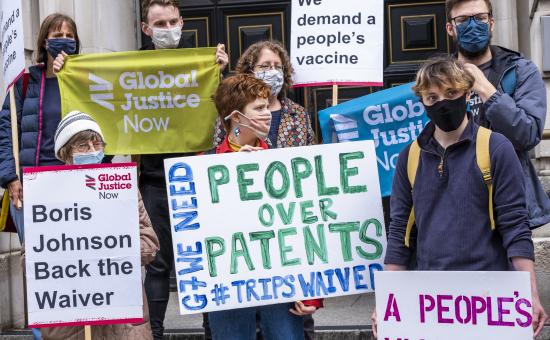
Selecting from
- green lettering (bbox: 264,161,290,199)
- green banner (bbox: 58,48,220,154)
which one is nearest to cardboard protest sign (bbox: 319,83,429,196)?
green banner (bbox: 58,48,220,154)

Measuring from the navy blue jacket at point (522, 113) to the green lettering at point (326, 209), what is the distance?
30.6 inches

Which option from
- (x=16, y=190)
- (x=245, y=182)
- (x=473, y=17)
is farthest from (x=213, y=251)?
(x=16, y=190)

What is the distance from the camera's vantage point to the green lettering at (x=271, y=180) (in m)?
4.44

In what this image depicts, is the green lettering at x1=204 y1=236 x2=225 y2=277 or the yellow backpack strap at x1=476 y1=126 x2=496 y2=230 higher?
the yellow backpack strap at x1=476 y1=126 x2=496 y2=230

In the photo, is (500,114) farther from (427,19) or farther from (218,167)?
(427,19)

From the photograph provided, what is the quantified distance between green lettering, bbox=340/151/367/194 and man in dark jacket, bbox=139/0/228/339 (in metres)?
1.53

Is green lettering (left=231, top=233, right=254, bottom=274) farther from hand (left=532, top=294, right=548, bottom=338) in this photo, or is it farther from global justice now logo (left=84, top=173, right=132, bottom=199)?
hand (left=532, top=294, right=548, bottom=338)

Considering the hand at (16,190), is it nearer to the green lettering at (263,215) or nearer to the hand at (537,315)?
the green lettering at (263,215)

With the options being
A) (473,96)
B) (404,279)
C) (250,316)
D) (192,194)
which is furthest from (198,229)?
(473,96)

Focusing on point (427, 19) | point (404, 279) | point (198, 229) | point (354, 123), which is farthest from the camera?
point (427, 19)

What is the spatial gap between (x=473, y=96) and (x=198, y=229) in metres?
1.40

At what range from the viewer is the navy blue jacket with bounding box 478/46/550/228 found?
415 centimetres

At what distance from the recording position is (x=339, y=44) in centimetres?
568

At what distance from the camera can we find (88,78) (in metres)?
5.94
